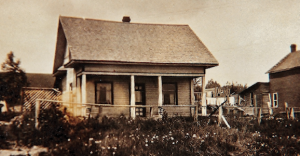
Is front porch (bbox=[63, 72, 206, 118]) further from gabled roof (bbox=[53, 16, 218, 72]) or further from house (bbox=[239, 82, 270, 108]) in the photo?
house (bbox=[239, 82, 270, 108])

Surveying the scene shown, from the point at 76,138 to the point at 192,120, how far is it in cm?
685

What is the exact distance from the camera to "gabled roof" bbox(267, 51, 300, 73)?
28875 millimetres

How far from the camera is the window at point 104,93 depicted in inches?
689

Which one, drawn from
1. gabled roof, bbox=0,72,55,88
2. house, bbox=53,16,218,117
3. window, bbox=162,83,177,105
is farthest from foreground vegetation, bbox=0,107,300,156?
gabled roof, bbox=0,72,55,88

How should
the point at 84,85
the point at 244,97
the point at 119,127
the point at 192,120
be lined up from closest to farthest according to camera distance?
the point at 119,127, the point at 192,120, the point at 84,85, the point at 244,97

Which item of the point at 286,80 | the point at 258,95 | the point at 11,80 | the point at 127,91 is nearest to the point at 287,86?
the point at 286,80

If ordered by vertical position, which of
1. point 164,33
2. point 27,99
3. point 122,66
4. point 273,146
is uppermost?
point 164,33

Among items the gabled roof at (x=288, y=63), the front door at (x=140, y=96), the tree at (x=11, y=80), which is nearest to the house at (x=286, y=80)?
the gabled roof at (x=288, y=63)

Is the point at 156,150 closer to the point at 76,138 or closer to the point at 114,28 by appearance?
the point at 76,138

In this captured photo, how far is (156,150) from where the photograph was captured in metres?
8.19

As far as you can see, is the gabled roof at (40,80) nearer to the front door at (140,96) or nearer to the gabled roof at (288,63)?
the front door at (140,96)

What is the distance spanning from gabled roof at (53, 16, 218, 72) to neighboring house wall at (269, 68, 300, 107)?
44.8 ft

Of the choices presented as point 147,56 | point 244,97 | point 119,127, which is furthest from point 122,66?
point 244,97

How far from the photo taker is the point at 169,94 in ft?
63.1
